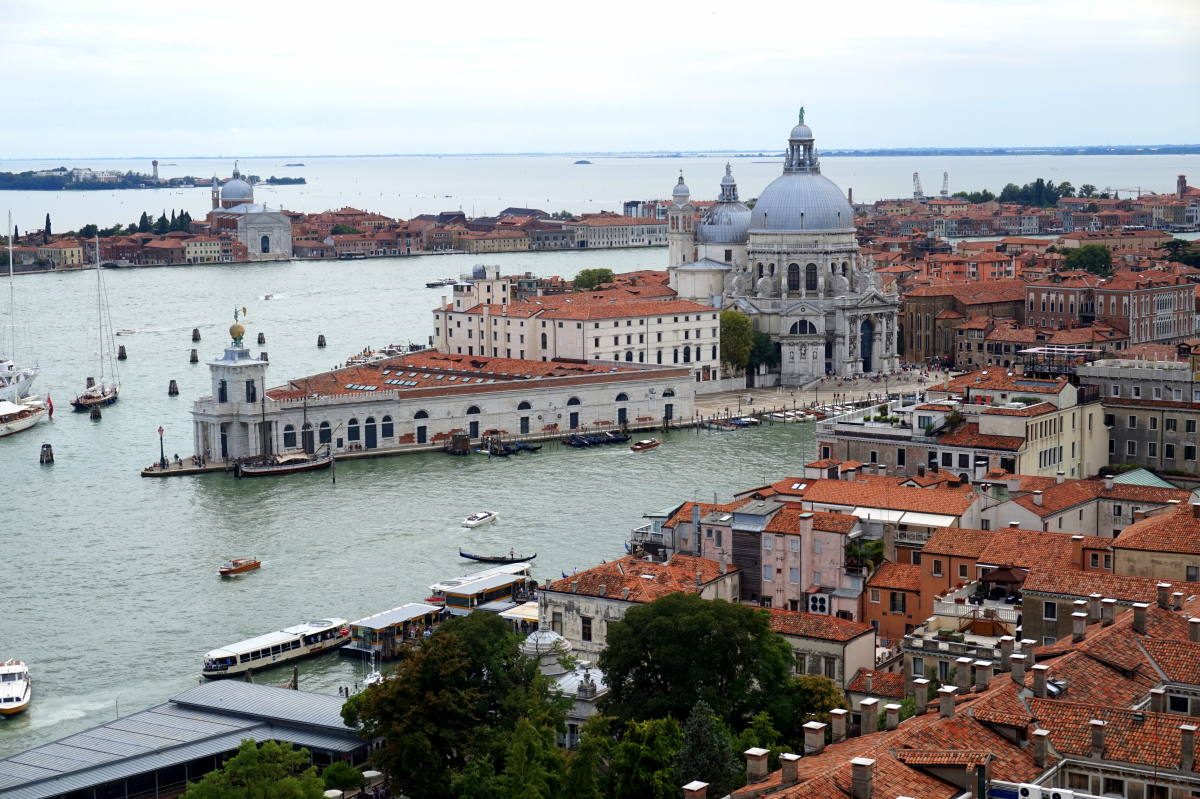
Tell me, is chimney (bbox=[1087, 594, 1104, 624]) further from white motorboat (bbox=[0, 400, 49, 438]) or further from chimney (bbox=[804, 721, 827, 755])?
white motorboat (bbox=[0, 400, 49, 438])

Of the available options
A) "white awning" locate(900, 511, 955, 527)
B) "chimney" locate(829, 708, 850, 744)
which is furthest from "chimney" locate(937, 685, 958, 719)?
"white awning" locate(900, 511, 955, 527)

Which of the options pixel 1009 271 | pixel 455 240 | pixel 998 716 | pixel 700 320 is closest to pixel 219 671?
pixel 998 716

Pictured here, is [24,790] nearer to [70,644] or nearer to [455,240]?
[70,644]

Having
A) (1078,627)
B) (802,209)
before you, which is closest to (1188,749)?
(1078,627)

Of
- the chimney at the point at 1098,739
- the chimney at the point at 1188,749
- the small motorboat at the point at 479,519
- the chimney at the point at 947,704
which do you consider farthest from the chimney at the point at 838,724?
the small motorboat at the point at 479,519

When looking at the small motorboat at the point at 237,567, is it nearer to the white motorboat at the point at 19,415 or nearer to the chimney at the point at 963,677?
the chimney at the point at 963,677

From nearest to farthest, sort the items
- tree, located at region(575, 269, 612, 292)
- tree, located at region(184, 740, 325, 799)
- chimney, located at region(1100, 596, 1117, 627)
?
tree, located at region(184, 740, 325, 799), chimney, located at region(1100, 596, 1117, 627), tree, located at region(575, 269, 612, 292)
